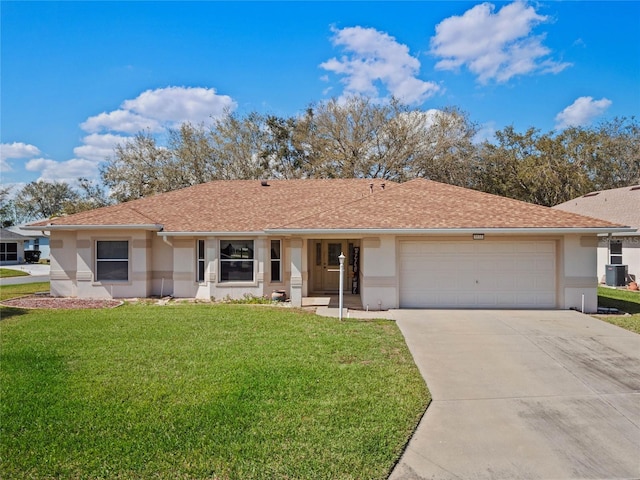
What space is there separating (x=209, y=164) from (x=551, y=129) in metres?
28.2

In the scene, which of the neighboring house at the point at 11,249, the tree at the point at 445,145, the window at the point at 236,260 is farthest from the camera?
the neighboring house at the point at 11,249

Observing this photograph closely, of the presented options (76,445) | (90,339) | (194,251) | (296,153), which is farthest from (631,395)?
(296,153)

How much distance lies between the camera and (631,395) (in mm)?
5664

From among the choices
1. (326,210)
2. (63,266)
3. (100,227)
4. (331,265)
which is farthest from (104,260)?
(331,265)

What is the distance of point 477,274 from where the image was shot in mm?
12281

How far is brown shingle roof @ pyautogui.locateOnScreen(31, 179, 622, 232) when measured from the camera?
12055mm

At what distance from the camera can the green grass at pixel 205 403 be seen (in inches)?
157

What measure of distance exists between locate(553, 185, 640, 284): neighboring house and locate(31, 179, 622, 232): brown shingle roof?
6240mm

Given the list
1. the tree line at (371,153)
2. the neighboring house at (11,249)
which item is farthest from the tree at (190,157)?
the neighboring house at (11,249)

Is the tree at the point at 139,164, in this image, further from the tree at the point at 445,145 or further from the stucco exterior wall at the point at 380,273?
the stucco exterior wall at the point at 380,273

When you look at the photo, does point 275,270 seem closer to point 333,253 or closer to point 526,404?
point 333,253

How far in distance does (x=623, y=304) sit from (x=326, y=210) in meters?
10.6

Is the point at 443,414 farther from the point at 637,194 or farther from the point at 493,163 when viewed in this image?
the point at 493,163

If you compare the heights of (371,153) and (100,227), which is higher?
(371,153)
